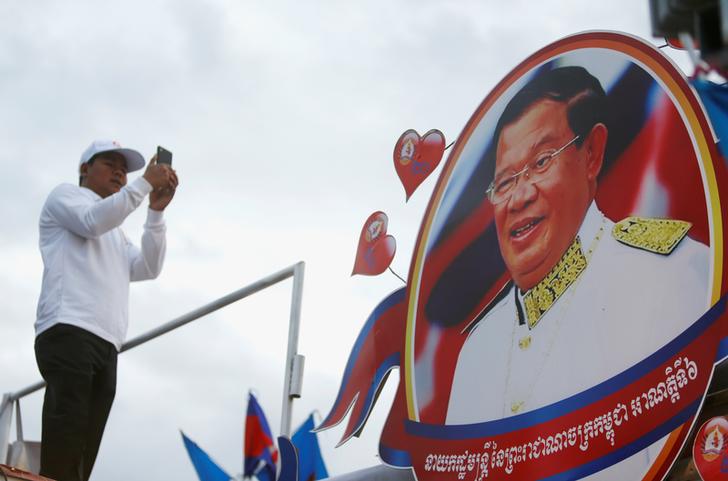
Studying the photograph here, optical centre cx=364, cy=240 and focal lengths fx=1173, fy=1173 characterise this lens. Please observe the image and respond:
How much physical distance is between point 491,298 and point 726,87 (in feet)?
4.05

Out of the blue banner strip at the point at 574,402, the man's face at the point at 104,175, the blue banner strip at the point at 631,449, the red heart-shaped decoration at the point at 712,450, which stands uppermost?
the man's face at the point at 104,175

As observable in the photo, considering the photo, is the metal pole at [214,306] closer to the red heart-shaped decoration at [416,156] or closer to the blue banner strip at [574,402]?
the red heart-shaped decoration at [416,156]

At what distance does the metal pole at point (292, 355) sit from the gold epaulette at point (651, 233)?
177cm

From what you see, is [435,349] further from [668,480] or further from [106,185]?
[106,185]

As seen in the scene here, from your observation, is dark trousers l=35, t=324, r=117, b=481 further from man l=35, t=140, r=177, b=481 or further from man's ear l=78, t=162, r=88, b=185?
man's ear l=78, t=162, r=88, b=185

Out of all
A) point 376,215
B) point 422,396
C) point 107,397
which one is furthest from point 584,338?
point 107,397

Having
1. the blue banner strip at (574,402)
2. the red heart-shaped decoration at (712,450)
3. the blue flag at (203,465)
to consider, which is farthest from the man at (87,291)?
the red heart-shaped decoration at (712,450)

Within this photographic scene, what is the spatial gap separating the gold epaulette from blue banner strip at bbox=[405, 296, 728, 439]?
0.99 ft

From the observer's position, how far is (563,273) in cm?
405

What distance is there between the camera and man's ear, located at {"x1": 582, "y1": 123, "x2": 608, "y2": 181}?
4000mm

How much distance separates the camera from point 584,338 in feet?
12.6

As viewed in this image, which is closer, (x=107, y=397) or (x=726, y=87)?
(x=726, y=87)

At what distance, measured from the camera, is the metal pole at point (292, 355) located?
16.6 ft

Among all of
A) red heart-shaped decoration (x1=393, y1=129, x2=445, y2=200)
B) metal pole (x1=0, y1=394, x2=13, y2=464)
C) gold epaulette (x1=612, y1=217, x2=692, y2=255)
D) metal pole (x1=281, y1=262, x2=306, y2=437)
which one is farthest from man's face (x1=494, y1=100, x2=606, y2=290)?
metal pole (x1=0, y1=394, x2=13, y2=464)
